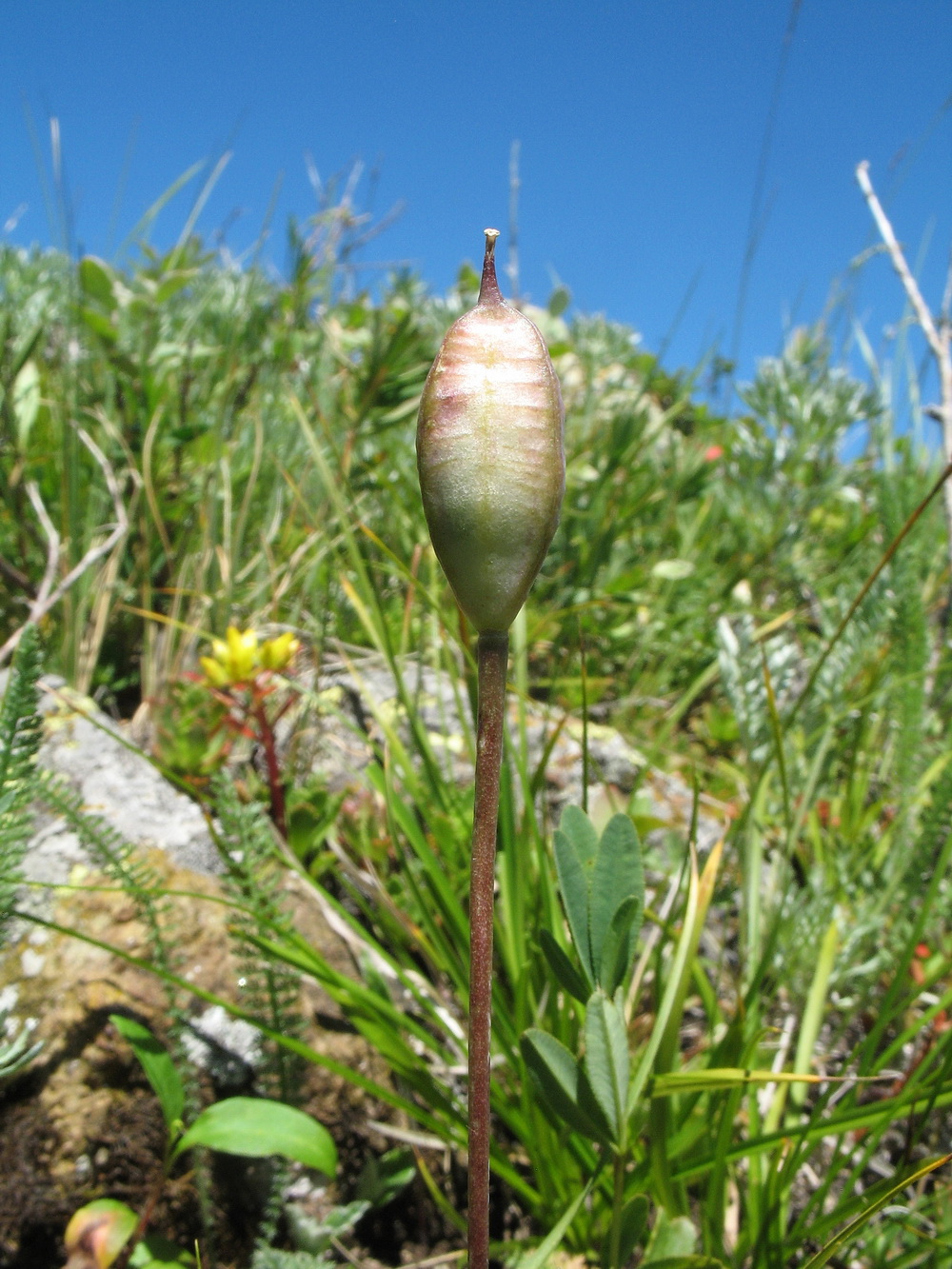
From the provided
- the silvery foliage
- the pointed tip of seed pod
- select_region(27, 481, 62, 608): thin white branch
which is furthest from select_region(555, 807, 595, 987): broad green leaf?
select_region(27, 481, 62, 608): thin white branch

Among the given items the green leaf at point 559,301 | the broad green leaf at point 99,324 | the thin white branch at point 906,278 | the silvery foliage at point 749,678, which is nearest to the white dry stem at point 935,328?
the thin white branch at point 906,278

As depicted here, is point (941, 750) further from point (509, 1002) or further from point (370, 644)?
point (370, 644)

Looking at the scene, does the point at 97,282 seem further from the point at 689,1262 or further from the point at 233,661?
the point at 689,1262

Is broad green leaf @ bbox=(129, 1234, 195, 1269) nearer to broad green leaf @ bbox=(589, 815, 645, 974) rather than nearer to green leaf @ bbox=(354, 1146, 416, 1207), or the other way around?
green leaf @ bbox=(354, 1146, 416, 1207)

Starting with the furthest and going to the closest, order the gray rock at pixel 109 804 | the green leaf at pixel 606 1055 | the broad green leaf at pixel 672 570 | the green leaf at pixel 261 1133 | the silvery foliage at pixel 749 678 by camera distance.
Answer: the broad green leaf at pixel 672 570 < the silvery foliage at pixel 749 678 < the gray rock at pixel 109 804 < the green leaf at pixel 261 1133 < the green leaf at pixel 606 1055

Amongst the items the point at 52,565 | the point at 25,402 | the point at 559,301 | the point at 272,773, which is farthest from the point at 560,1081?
the point at 559,301

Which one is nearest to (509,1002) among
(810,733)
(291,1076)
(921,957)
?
(291,1076)

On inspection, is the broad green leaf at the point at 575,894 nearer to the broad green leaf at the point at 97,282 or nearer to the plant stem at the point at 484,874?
the plant stem at the point at 484,874

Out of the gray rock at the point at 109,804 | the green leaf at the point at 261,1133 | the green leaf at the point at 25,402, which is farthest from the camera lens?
the green leaf at the point at 25,402
